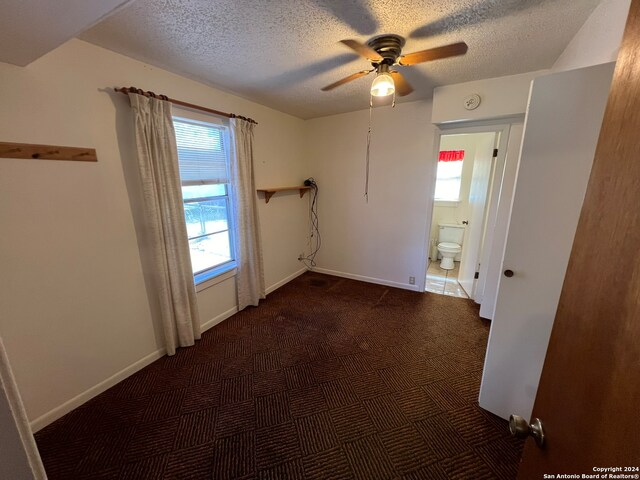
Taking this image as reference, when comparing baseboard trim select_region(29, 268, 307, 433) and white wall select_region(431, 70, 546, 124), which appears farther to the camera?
white wall select_region(431, 70, 546, 124)

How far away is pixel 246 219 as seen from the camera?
270 centimetres

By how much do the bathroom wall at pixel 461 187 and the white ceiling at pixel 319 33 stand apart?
214 centimetres

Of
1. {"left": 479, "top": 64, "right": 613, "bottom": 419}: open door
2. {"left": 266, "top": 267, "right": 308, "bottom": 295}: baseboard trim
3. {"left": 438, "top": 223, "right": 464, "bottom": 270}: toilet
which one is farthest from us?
{"left": 438, "top": 223, "right": 464, "bottom": 270}: toilet

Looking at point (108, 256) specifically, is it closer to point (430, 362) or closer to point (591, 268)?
point (591, 268)

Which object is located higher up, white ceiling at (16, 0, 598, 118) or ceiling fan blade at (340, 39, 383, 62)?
white ceiling at (16, 0, 598, 118)

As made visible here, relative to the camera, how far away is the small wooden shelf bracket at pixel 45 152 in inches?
51.1

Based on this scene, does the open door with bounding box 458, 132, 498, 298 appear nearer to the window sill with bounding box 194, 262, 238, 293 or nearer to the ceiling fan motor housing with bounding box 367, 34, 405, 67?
the ceiling fan motor housing with bounding box 367, 34, 405, 67

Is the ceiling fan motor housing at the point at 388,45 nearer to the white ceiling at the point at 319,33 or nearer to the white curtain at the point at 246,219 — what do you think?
the white ceiling at the point at 319,33

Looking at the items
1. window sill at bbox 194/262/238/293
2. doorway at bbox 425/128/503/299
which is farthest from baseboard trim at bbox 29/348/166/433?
doorway at bbox 425/128/503/299

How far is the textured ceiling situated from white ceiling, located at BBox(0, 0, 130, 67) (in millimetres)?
380

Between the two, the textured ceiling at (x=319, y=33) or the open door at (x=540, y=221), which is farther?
the textured ceiling at (x=319, y=33)

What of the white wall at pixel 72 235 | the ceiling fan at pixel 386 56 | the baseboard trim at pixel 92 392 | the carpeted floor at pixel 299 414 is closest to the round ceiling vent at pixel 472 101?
the ceiling fan at pixel 386 56

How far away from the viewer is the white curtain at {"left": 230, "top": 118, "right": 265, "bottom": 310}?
2.54 metres

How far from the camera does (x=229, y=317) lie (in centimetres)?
276
